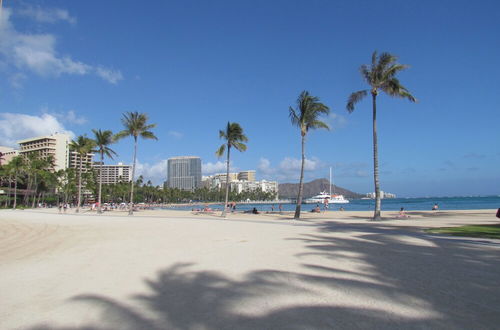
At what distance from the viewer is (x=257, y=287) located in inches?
246

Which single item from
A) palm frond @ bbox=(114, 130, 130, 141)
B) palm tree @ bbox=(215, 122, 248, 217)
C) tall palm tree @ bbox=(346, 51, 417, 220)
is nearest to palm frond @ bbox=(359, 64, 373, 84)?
tall palm tree @ bbox=(346, 51, 417, 220)

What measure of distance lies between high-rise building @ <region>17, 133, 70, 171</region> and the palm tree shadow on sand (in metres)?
149

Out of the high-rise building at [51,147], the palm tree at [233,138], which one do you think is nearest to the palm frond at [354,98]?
the palm tree at [233,138]

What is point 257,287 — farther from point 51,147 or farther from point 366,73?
point 51,147

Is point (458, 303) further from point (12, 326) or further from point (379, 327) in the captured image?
point (12, 326)

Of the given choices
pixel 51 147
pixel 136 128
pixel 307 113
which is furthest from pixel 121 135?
pixel 51 147

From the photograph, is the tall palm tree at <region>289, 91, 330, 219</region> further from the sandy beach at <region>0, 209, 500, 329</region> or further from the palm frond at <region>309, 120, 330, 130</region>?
the sandy beach at <region>0, 209, 500, 329</region>

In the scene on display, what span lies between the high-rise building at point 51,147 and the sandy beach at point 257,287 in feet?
479

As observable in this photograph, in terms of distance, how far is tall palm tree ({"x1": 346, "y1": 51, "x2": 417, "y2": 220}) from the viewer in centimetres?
2308

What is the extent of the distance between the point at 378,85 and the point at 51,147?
144651 mm

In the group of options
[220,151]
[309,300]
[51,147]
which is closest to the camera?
[309,300]

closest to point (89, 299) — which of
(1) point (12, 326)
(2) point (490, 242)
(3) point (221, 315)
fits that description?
(1) point (12, 326)

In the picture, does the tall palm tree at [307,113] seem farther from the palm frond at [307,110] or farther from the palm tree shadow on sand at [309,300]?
the palm tree shadow on sand at [309,300]

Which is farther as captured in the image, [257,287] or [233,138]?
[233,138]
